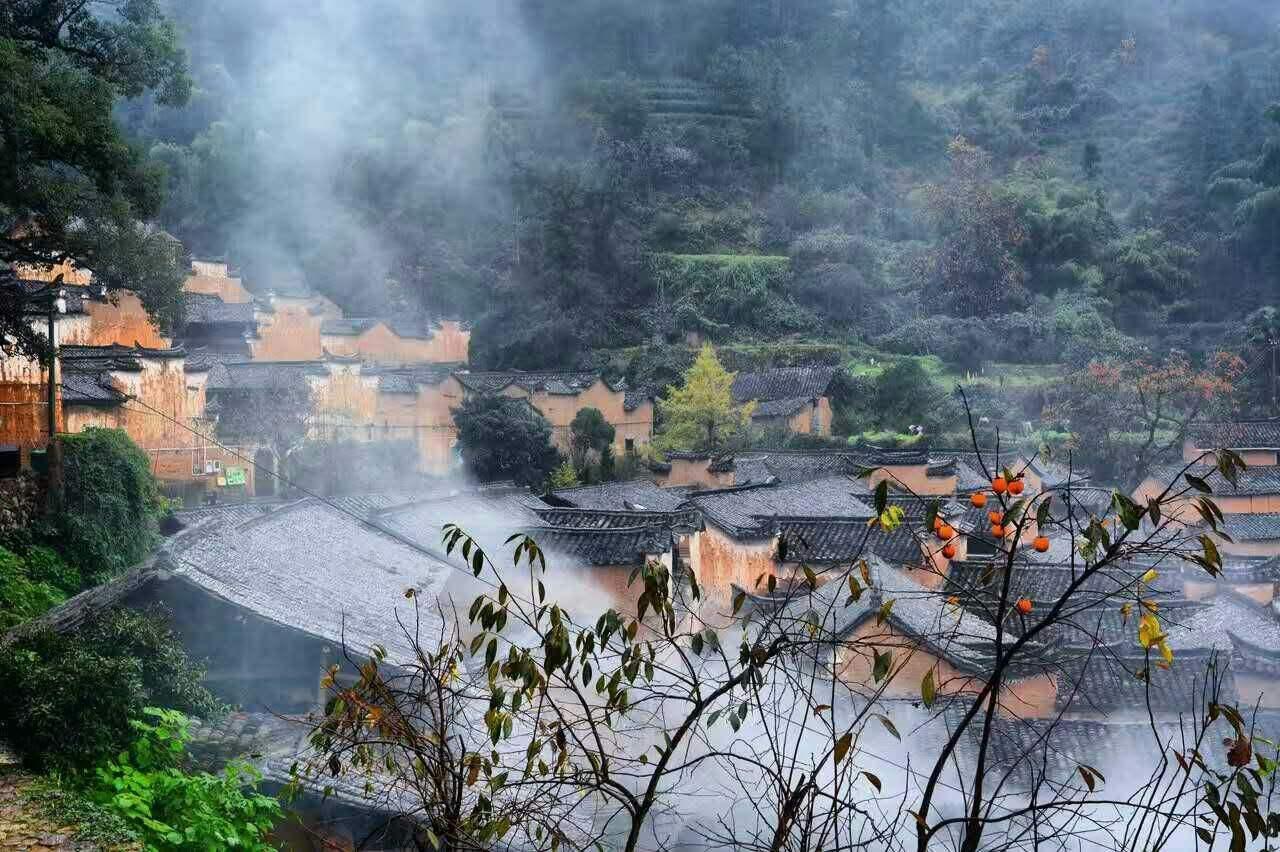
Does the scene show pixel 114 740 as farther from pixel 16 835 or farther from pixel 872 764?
pixel 872 764

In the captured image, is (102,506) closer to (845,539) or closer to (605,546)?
(605,546)

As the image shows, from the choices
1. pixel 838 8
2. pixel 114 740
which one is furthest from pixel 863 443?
pixel 838 8

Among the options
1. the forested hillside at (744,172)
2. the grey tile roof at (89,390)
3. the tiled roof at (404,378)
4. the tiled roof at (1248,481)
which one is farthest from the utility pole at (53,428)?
the forested hillside at (744,172)

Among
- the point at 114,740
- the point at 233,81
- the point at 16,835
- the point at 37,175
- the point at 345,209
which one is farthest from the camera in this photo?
the point at 233,81

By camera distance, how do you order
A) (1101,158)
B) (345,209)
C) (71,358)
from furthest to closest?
(1101,158)
(345,209)
(71,358)

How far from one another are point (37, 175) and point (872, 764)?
641cm

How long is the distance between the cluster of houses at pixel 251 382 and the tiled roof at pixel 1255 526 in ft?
29.2

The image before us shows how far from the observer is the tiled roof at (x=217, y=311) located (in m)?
20.8

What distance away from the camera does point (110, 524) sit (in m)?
9.47

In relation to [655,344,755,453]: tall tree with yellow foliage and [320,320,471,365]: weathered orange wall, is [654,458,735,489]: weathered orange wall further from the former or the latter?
[320,320,471,365]: weathered orange wall

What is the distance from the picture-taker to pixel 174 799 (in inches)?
204

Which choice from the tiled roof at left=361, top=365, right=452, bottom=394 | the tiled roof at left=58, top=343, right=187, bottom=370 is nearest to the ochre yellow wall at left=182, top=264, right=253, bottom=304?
the tiled roof at left=361, top=365, right=452, bottom=394

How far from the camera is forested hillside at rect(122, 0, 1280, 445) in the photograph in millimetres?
31875

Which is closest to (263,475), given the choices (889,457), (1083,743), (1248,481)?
(889,457)
